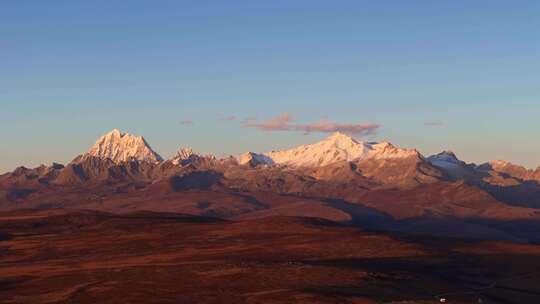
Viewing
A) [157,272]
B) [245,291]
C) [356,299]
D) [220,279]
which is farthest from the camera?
[157,272]

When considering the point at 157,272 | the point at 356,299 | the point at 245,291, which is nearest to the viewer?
the point at 356,299

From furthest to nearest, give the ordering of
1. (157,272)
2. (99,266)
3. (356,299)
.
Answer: (99,266), (157,272), (356,299)

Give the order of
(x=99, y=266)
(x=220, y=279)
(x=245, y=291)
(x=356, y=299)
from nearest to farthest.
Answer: (x=356, y=299) < (x=245, y=291) < (x=220, y=279) < (x=99, y=266)

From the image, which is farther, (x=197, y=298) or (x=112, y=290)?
(x=112, y=290)

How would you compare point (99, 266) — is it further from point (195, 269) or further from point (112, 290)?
point (112, 290)

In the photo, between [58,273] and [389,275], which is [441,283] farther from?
[58,273]

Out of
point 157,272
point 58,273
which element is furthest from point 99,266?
point 157,272

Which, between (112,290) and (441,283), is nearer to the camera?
(112,290)

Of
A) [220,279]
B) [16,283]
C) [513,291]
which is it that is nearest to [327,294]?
[220,279]
